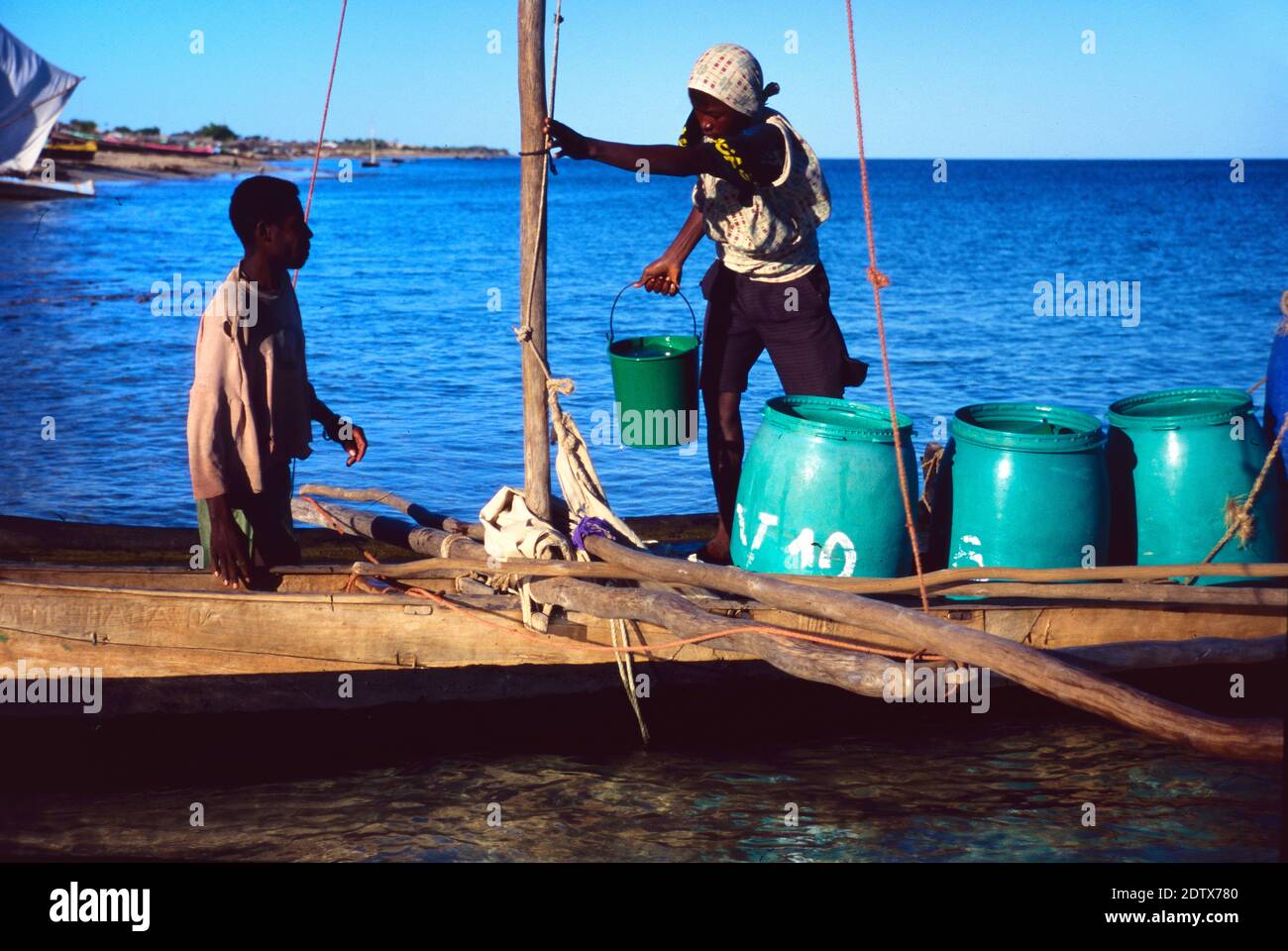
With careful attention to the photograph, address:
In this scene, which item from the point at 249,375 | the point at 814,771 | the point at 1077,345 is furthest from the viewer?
the point at 1077,345

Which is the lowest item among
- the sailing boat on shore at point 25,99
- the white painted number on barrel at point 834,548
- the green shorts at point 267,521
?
the white painted number on barrel at point 834,548

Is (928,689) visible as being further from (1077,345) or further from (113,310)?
(113,310)

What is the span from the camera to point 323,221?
2032 inches

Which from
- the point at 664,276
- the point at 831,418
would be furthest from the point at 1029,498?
the point at 664,276

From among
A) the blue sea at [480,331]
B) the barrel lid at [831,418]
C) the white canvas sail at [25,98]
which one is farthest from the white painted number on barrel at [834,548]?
the white canvas sail at [25,98]

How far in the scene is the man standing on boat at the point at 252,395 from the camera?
13.5ft

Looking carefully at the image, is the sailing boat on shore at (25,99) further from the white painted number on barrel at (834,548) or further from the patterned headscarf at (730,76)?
the white painted number on barrel at (834,548)

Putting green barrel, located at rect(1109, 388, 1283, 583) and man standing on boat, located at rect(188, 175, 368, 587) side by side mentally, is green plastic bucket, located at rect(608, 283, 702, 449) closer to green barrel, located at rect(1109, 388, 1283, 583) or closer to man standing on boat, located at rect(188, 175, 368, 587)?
man standing on boat, located at rect(188, 175, 368, 587)

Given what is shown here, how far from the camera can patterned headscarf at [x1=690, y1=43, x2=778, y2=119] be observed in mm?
4402

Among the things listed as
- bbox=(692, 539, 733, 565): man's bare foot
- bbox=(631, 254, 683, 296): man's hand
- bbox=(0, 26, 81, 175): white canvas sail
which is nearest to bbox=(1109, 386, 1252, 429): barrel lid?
bbox=(692, 539, 733, 565): man's bare foot

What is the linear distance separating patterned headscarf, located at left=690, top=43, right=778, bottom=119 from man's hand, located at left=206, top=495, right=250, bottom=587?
2.24m

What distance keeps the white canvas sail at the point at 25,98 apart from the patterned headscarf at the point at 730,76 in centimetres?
3919

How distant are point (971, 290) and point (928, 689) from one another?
25.4 metres
